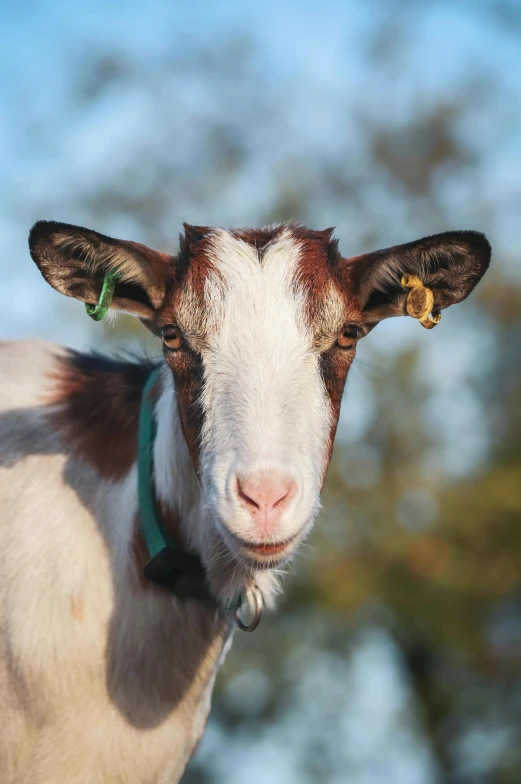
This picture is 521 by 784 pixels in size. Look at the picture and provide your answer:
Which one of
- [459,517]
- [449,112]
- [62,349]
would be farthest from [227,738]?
[62,349]

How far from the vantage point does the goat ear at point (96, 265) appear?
4.08 metres

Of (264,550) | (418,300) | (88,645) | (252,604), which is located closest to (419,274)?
(418,300)

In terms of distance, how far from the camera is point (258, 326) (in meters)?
3.87

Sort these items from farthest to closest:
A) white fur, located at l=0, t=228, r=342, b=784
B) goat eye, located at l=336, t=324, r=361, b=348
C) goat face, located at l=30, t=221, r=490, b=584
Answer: goat eye, located at l=336, t=324, r=361, b=348 → white fur, located at l=0, t=228, r=342, b=784 → goat face, located at l=30, t=221, r=490, b=584

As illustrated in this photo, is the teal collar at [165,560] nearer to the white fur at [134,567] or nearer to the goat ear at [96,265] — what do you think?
the white fur at [134,567]

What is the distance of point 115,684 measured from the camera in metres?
4.24

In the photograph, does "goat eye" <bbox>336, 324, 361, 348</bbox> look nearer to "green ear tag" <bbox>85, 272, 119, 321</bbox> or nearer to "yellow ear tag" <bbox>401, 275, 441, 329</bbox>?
"yellow ear tag" <bbox>401, 275, 441, 329</bbox>

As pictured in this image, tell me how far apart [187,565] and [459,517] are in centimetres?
2102

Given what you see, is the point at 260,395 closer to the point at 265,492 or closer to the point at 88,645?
the point at 265,492

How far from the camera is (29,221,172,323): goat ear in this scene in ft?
13.4

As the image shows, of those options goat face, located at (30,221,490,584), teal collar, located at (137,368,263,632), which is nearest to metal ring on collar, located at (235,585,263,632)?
teal collar, located at (137,368,263,632)

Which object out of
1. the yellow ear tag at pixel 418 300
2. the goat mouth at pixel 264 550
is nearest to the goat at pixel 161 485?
the yellow ear tag at pixel 418 300

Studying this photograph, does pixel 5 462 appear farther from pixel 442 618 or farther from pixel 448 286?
pixel 442 618

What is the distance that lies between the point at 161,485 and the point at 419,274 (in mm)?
1397
